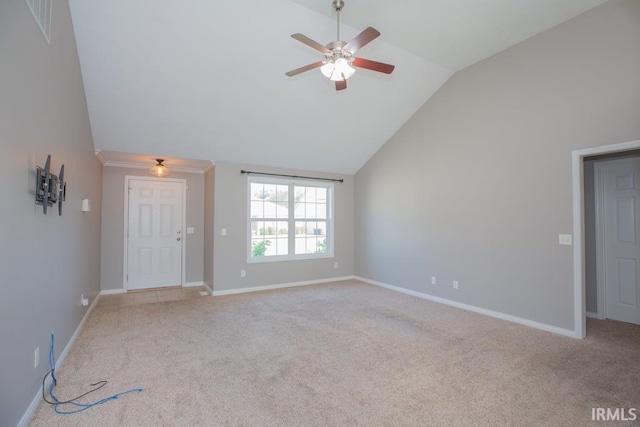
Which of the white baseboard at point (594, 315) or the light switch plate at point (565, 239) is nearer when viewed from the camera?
the light switch plate at point (565, 239)

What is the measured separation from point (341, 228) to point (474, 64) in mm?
3746

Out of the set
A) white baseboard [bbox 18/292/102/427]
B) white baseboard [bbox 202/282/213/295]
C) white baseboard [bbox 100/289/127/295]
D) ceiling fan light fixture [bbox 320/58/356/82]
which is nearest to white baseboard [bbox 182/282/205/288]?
white baseboard [bbox 202/282/213/295]

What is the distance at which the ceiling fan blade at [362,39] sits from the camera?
7.54 feet

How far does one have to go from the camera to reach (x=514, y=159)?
3.90 metres

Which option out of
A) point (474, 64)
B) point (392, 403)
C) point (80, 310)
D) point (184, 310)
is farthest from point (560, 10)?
point (80, 310)

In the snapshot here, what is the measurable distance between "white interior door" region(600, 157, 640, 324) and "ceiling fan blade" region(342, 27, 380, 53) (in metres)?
3.96

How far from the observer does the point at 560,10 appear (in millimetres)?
3271

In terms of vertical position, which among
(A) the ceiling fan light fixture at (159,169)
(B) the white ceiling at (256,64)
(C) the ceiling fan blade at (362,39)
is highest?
(B) the white ceiling at (256,64)

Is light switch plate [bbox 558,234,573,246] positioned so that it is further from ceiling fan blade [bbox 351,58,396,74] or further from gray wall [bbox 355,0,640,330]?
ceiling fan blade [bbox 351,58,396,74]

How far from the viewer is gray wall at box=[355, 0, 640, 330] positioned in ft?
10.5

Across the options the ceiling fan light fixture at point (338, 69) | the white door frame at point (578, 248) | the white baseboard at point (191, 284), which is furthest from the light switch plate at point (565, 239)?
the white baseboard at point (191, 284)

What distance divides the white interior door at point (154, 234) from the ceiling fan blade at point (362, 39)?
14.9 feet

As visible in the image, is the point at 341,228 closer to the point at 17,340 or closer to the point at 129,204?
the point at 129,204

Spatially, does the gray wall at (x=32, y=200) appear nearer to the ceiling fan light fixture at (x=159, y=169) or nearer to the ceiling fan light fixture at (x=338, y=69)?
the ceiling fan light fixture at (x=159, y=169)
